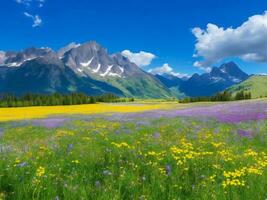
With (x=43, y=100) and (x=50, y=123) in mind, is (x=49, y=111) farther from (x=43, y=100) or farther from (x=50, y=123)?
(x=43, y=100)

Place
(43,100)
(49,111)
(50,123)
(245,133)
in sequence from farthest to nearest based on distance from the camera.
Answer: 1. (43,100)
2. (49,111)
3. (50,123)
4. (245,133)

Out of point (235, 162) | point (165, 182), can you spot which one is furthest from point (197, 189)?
point (235, 162)

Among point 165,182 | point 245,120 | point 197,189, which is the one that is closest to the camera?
point 197,189

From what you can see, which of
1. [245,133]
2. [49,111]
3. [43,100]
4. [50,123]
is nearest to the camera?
[245,133]

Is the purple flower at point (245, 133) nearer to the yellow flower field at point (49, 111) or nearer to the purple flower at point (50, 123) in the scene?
the purple flower at point (50, 123)

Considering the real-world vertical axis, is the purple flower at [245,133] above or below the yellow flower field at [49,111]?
below

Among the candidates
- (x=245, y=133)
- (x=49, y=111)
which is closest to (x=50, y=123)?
(x=245, y=133)

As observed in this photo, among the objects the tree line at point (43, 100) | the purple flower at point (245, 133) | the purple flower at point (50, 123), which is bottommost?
the purple flower at point (245, 133)

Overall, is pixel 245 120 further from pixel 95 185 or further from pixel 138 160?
pixel 95 185

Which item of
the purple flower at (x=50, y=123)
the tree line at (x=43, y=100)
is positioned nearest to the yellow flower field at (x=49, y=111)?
the purple flower at (x=50, y=123)

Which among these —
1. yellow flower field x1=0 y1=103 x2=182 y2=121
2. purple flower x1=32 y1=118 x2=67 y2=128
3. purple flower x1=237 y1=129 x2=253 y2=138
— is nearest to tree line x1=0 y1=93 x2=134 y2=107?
yellow flower field x1=0 y1=103 x2=182 y2=121

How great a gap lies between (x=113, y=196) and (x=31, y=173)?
226cm

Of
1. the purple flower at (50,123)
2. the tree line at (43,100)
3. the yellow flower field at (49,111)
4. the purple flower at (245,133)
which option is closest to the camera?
the purple flower at (245,133)

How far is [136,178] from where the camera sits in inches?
272
